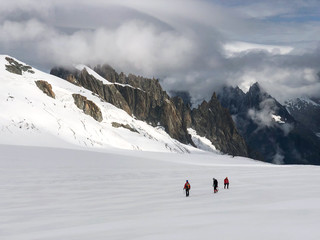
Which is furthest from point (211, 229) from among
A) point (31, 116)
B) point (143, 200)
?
point (31, 116)

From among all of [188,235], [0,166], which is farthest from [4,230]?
[0,166]

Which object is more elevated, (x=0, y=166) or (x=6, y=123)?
(x=6, y=123)

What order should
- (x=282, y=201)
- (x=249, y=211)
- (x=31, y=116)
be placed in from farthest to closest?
(x=31, y=116)
(x=282, y=201)
(x=249, y=211)

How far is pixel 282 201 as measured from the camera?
21234 millimetres

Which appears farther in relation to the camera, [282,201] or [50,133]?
[50,133]

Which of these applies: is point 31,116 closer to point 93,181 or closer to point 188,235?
point 93,181

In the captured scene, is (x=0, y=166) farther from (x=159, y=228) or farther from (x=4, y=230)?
(x=159, y=228)

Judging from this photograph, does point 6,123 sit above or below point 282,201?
above

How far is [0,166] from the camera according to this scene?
1903 inches

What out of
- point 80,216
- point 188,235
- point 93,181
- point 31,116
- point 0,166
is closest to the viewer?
point 188,235

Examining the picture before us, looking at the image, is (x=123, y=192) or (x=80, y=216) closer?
(x=80, y=216)

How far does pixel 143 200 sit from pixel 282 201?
9148mm

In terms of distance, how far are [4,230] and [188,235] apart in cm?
870

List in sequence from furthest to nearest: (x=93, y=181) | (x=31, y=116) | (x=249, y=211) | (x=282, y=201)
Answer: (x=31, y=116) < (x=93, y=181) < (x=282, y=201) < (x=249, y=211)
